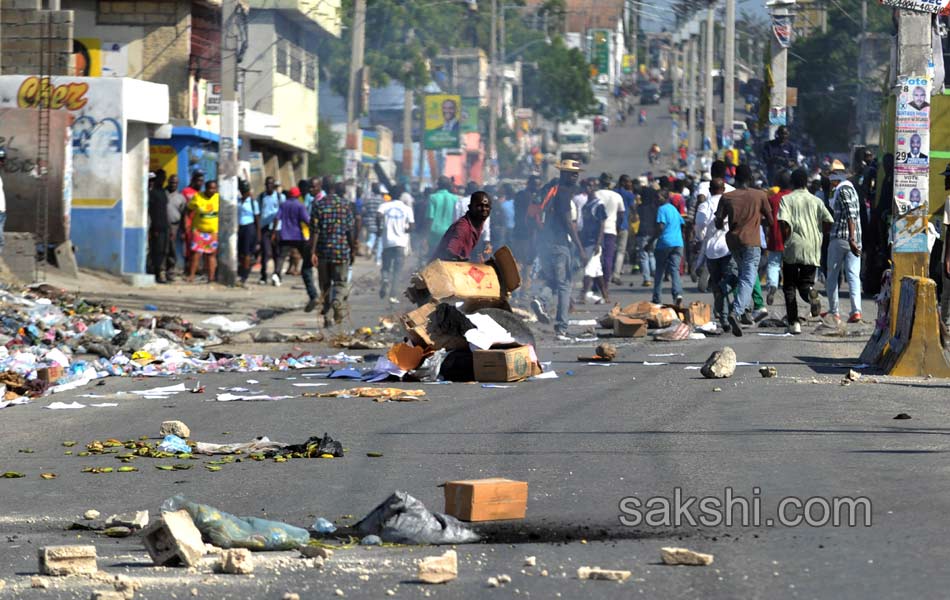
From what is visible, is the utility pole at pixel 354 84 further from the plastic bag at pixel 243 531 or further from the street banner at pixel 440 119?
the street banner at pixel 440 119

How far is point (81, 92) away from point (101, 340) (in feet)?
41.0

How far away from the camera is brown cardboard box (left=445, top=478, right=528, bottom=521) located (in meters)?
7.22

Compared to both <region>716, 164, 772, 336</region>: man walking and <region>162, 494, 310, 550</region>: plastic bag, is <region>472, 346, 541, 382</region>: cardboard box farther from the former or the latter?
<region>162, 494, 310, 550</region>: plastic bag

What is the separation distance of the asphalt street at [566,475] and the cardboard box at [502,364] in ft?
1.08

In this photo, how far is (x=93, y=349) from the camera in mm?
16547

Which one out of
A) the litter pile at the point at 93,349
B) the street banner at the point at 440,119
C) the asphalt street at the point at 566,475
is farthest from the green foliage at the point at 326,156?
the asphalt street at the point at 566,475

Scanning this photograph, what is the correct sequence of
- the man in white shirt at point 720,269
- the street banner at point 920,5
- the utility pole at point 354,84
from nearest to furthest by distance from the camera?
the street banner at point 920,5 < the man in white shirt at point 720,269 < the utility pole at point 354,84

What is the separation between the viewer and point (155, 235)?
27.8 m

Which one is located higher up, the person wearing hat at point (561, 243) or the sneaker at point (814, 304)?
the person wearing hat at point (561, 243)

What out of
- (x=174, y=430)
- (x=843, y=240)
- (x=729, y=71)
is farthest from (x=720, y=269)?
(x=729, y=71)

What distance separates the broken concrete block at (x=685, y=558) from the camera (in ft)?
20.4

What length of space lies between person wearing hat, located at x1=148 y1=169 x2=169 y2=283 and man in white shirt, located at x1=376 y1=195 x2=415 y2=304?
5.27m

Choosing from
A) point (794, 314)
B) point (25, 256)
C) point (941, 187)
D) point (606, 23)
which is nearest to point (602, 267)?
point (941, 187)

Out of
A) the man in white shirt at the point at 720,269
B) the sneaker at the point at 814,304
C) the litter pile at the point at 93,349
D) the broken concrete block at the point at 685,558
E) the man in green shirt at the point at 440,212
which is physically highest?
the man in green shirt at the point at 440,212
